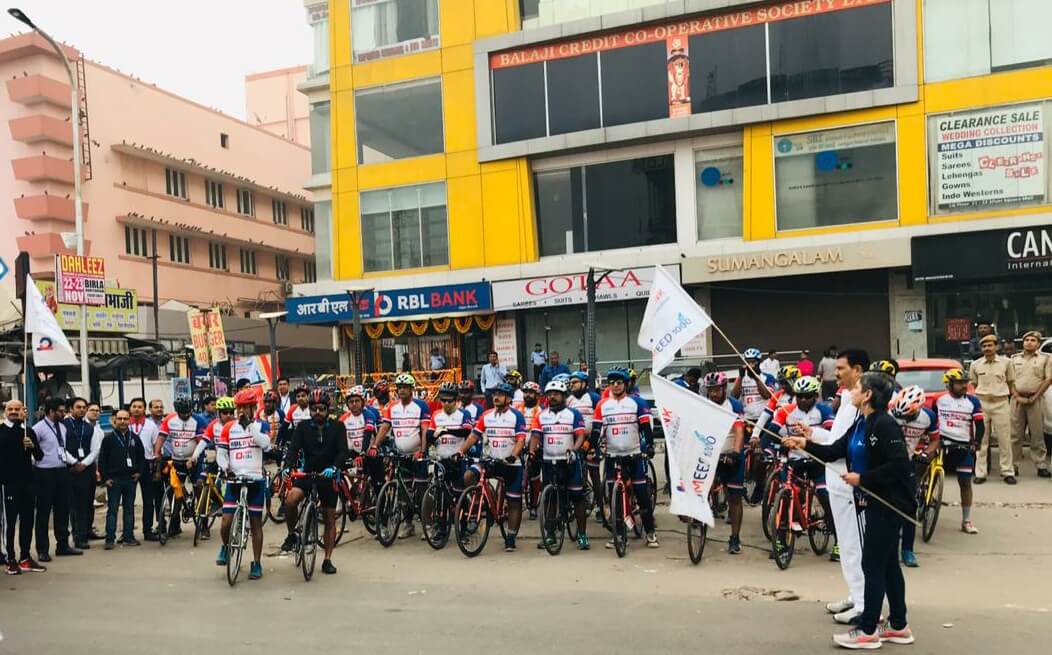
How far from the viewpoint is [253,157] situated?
5872 centimetres

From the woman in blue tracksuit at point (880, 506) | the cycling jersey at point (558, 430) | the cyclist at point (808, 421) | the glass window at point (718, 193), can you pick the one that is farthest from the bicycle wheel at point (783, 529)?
the glass window at point (718, 193)

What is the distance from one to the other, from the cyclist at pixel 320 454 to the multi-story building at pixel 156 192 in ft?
108

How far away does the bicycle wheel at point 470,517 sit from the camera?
11.2 m

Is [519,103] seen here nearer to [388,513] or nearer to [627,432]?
[388,513]

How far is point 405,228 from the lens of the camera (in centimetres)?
3002

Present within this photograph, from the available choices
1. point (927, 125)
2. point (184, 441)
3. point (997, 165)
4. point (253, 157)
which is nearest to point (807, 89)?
point (927, 125)

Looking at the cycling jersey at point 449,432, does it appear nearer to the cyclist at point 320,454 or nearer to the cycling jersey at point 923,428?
the cyclist at point 320,454

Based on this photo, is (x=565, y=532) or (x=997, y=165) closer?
(x=565, y=532)

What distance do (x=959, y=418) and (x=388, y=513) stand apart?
7068 millimetres

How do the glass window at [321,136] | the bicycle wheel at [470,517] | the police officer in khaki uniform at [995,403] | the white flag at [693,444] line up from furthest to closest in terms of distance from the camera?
1. the glass window at [321,136]
2. the police officer in khaki uniform at [995,403]
3. the bicycle wheel at [470,517]
4. the white flag at [693,444]

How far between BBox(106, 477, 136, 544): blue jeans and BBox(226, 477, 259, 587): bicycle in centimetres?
331

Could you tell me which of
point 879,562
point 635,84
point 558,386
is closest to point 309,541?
point 558,386

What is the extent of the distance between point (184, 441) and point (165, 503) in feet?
2.91

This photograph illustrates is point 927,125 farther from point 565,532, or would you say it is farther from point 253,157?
point 253,157
